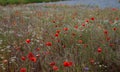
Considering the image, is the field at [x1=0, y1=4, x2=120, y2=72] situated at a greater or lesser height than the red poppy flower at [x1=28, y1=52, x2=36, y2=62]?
lesser

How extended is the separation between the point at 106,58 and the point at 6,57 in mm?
1477

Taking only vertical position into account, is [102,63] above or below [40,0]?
above

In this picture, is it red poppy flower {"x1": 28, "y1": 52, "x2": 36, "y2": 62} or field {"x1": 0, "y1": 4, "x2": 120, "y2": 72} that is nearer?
red poppy flower {"x1": 28, "y1": 52, "x2": 36, "y2": 62}

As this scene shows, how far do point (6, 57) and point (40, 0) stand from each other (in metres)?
30.5

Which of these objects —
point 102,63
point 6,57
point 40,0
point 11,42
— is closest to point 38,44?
point 11,42

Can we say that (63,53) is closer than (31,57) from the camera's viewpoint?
No

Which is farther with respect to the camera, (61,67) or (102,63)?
(102,63)

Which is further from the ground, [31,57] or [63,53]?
[31,57]

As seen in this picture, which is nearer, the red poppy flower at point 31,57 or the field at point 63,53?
the red poppy flower at point 31,57

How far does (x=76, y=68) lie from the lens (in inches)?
157

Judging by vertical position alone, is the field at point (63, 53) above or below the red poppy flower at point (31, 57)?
below

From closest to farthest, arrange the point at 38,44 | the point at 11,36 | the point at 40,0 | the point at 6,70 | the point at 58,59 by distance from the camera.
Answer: the point at 6,70 → the point at 58,59 → the point at 38,44 → the point at 11,36 → the point at 40,0

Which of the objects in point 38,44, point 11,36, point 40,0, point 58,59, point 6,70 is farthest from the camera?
point 40,0

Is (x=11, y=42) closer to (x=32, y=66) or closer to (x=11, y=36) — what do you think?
(x=11, y=36)
